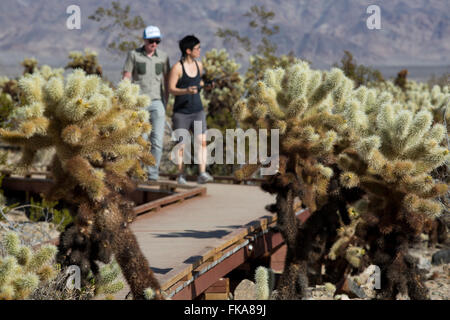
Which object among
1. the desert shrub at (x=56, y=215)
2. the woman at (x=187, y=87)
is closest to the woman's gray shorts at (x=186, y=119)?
the woman at (x=187, y=87)

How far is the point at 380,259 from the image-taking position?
183 inches

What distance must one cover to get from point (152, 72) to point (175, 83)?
0.33m

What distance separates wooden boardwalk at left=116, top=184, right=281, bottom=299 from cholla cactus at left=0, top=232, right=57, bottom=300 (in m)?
0.82

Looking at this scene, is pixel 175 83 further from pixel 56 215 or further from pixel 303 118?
pixel 303 118

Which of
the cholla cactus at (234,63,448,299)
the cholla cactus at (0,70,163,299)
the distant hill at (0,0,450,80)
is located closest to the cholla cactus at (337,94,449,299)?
the cholla cactus at (234,63,448,299)

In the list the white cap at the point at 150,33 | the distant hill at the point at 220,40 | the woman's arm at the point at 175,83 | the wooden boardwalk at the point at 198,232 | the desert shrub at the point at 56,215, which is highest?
the distant hill at the point at 220,40

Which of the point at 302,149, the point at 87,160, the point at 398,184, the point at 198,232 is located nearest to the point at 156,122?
the point at 198,232

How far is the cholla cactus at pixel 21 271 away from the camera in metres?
3.01

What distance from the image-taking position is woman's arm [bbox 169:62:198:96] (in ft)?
24.0

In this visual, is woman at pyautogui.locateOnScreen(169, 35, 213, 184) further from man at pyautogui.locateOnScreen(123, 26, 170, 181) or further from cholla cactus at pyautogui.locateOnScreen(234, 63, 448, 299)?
cholla cactus at pyautogui.locateOnScreen(234, 63, 448, 299)

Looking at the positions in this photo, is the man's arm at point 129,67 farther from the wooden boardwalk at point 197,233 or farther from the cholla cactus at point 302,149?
the cholla cactus at point 302,149

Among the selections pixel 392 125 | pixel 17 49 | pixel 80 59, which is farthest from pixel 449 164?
pixel 17 49

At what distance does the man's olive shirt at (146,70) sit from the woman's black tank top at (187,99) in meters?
0.29

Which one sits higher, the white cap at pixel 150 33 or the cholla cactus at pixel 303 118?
the white cap at pixel 150 33
